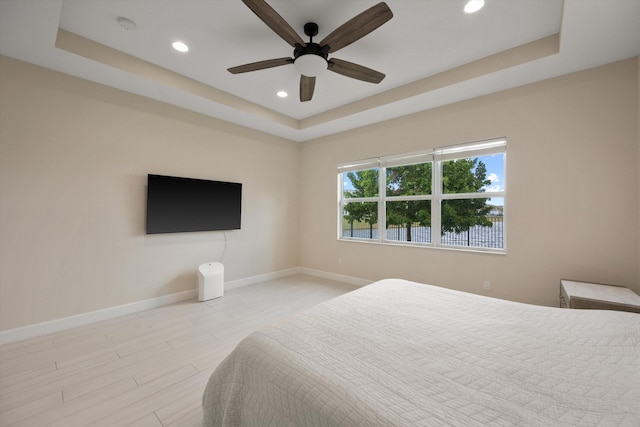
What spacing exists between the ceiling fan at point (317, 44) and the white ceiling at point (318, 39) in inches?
11.3

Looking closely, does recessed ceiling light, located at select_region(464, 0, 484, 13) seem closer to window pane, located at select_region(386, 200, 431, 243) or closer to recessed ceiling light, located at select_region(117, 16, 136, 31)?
window pane, located at select_region(386, 200, 431, 243)

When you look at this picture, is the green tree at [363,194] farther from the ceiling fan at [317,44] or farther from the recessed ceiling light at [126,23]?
the recessed ceiling light at [126,23]

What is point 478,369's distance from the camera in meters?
1.02

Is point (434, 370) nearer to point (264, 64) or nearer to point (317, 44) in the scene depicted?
point (317, 44)

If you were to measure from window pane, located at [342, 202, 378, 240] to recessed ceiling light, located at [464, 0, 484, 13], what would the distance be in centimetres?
282

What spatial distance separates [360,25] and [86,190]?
3.31 metres

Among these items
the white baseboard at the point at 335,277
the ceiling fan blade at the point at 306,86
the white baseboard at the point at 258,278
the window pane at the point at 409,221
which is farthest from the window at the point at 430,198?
the ceiling fan blade at the point at 306,86

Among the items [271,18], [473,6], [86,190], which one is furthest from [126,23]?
[473,6]

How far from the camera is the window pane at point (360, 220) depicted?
4.48m

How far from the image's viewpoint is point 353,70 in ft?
7.95

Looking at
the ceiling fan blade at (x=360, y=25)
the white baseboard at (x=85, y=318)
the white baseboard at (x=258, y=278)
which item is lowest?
the white baseboard at (x=85, y=318)

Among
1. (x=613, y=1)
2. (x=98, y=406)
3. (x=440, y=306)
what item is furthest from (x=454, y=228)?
(x=98, y=406)

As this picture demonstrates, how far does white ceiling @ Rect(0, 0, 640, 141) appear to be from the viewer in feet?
6.68

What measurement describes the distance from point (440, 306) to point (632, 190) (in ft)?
7.96
